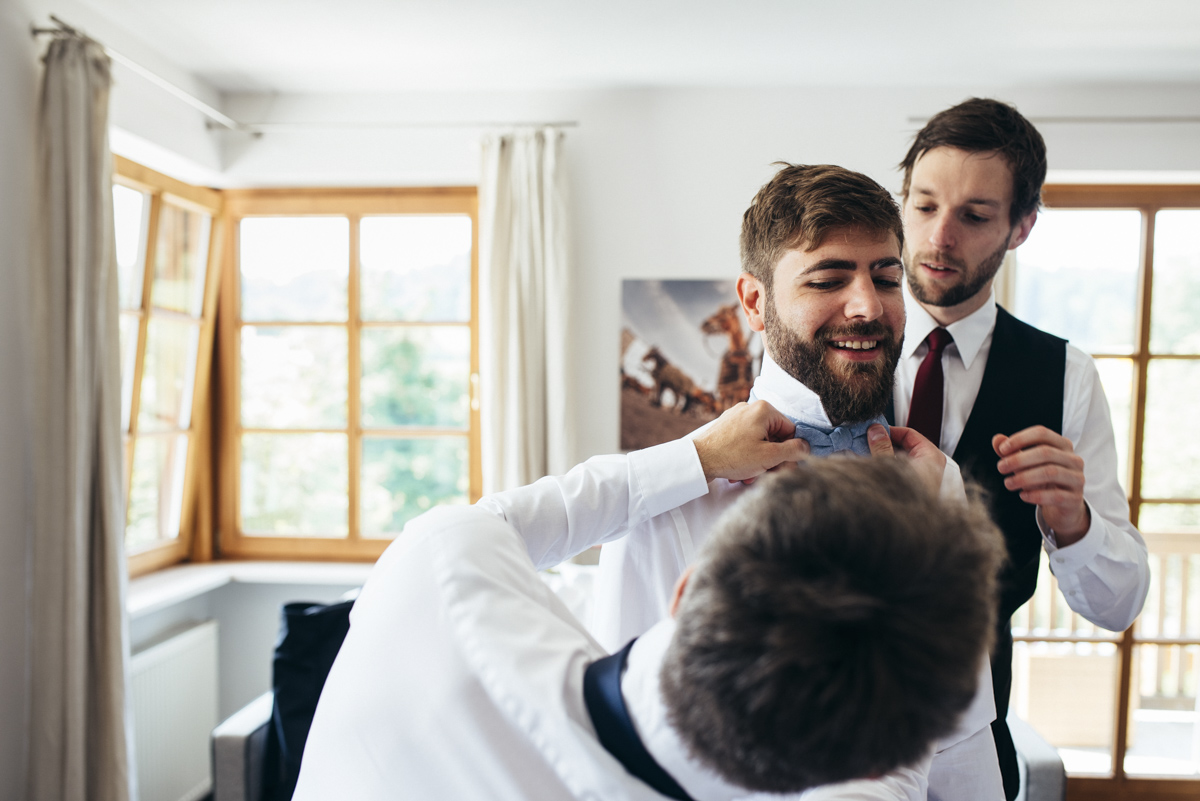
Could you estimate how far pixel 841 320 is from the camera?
80 centimetres

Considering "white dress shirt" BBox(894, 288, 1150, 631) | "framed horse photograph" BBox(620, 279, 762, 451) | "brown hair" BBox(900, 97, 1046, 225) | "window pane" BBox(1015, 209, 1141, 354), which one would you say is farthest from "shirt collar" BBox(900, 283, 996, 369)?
"window pane" BBox(1015, 209, 1141, 354)

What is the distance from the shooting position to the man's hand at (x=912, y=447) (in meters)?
0.77

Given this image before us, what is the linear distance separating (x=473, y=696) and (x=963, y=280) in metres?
0.74

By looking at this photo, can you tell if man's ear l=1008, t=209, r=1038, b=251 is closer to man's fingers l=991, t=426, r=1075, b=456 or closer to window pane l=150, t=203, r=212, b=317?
man's fingers l=991, t=426, r=1075, b=456

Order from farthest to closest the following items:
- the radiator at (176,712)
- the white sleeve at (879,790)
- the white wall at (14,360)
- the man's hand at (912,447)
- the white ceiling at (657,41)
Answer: the radiator at (176,712) → the white ceiling at (657,41) → the white wall at (14,360) → the man's hand at (912,447) → the white sleeve at (879,790)

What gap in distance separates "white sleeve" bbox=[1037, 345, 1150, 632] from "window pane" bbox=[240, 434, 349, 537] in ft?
10.4

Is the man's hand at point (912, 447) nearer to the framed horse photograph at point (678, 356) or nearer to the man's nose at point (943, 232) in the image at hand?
the man's nose at point (943, 232)

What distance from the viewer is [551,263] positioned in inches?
124

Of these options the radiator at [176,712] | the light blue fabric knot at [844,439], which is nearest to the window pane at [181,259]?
the radiator at [176,712]

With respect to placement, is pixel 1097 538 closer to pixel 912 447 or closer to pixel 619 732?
pixel 912 447

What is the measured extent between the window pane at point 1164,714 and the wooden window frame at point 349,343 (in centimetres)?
316

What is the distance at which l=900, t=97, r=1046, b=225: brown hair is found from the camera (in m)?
0.86

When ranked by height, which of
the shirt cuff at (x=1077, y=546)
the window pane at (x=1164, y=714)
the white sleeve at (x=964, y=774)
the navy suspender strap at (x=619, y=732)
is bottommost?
the window pane at (x=1164, y=714)

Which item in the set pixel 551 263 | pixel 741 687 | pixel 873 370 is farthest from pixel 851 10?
pixel 741 687
